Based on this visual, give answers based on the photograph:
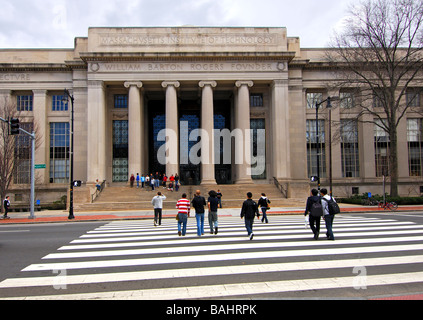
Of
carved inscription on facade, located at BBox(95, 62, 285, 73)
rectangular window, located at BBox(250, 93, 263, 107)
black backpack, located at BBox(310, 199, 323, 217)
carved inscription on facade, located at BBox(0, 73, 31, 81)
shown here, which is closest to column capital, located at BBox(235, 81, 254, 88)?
carved inscription on facade, located at BBox(95, 62, 285, 73)

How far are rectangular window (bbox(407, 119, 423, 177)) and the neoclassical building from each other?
0.12m

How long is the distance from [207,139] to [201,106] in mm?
4869

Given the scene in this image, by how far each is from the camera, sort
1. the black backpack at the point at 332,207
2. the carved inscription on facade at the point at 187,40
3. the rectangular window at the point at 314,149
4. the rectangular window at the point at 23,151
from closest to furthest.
Answer: the black backpack at the point at 332,207 → the rectangular window at the point at 23,151 → the carved inscription on facade at the point at 187,40 → the rectangular window at the point at 314,149

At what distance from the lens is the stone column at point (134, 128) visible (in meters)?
35.8

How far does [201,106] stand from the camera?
1534 inches

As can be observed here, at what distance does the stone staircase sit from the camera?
2965cm

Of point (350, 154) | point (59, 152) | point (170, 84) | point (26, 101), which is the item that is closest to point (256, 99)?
point (170, 84)

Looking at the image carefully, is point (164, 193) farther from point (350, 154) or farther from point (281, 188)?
point (350, 154)

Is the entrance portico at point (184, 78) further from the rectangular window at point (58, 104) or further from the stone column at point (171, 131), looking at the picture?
the rectangular window at point (58, 104)

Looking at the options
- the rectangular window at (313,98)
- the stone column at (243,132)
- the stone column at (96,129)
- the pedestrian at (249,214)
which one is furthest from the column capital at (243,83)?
the pedestrian at (249,214)

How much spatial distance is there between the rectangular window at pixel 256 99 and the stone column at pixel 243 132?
3.43 meters
